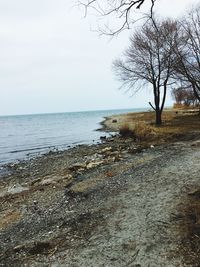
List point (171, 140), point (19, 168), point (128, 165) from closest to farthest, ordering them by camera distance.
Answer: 1. point (128, 165)
2. point (19, 168)
3. point (171, 140)

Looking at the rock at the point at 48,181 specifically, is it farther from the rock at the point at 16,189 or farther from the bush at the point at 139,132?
the bush at the point at 139,132

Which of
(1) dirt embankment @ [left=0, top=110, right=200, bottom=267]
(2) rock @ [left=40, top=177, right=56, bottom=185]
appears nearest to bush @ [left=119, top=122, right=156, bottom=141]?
(1) dirt embankment @ [left=0, top=110, right=200, bottom=267]

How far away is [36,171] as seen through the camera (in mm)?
16953

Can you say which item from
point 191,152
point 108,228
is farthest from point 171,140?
point 108,228

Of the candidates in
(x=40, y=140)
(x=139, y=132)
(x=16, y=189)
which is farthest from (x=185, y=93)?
(x=16, y=189)

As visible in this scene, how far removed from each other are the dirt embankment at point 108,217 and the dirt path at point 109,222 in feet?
0.06

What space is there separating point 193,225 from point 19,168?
13.5m

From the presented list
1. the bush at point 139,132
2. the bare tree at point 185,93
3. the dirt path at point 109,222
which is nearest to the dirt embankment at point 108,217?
the dirt path at point 109,222

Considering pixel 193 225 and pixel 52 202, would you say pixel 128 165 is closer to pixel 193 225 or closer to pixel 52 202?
pixel 52 202

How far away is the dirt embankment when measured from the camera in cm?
623

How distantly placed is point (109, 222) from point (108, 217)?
1.06 ft

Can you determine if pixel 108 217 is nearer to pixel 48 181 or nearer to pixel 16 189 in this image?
pixel 48 181

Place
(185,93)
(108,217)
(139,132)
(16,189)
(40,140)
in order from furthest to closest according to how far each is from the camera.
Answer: (185,93), (40,140), (139,132), (16,189), (108,217)

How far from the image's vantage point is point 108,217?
26.2ft
